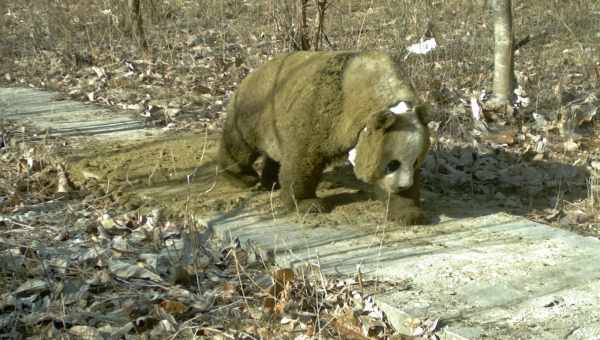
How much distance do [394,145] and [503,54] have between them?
12.3 feet

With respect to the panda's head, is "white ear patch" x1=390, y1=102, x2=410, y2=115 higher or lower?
higher

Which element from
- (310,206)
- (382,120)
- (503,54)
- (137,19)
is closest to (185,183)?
(310,206)

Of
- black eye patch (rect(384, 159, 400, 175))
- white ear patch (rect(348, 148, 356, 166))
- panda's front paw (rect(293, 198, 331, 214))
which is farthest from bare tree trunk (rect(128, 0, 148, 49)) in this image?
black eye patch (rect(384, 159, 400, 175))

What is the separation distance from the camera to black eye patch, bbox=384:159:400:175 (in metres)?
4.75

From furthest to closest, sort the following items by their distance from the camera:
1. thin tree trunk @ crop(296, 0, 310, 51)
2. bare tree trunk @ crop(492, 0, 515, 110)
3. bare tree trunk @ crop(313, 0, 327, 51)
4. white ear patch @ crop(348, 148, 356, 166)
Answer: thin tree trunk @ crop(296, 0, 310, 51) < bare tree trunk @ crop(313, 0, 327, 51) < bare tree trunk @ crop(492, 0, 515, 110) < white ear patch @ crop(348, 148, 356, 166)

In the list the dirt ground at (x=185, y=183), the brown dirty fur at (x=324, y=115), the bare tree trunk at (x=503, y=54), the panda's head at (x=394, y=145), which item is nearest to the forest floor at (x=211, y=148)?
the dirt ground at (x=185, y=183)

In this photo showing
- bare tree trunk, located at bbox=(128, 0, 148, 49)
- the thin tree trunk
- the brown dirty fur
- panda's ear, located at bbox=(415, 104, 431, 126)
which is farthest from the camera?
bare tree trunk, located at bbox=(128, 0, 148, 49)

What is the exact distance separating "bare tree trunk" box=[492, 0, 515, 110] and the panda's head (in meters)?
3.48

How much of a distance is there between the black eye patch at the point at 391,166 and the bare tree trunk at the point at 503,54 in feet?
11.5

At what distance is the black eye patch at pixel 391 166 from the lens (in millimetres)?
4746

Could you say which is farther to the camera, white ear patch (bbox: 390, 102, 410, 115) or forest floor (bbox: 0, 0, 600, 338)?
white ear patch (bbox: 390, 102, 410, 115)

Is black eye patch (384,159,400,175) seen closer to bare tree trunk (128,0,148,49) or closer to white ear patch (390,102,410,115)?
white ear patch (390,102,410,115)

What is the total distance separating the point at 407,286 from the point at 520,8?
10420 mm

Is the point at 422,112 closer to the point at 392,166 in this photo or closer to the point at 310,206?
the point at 392,166
